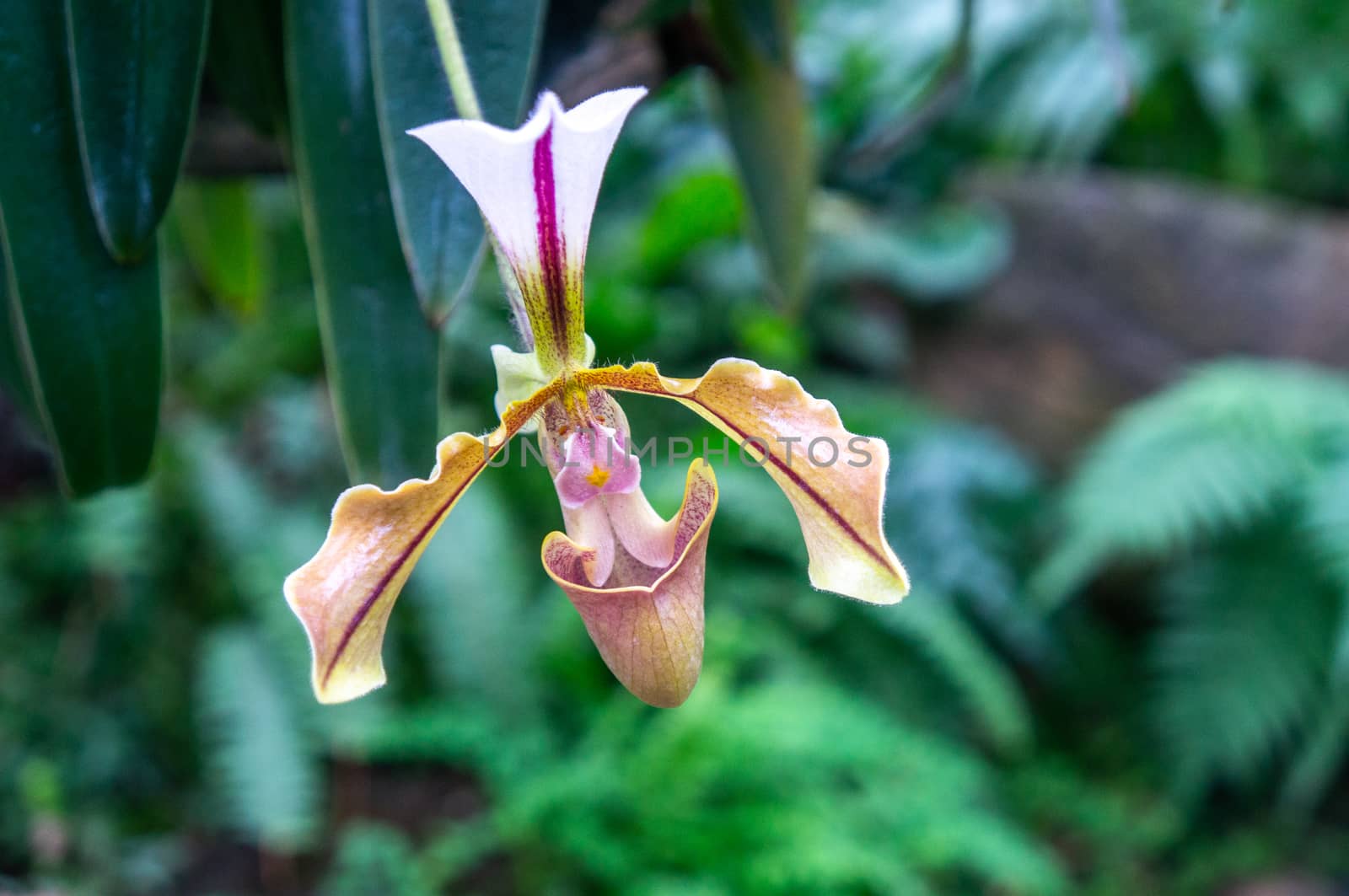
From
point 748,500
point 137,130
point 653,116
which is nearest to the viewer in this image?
point 137,130

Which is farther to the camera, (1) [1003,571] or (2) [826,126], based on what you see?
(2) [826,126]

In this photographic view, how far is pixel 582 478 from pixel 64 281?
8.9 inches

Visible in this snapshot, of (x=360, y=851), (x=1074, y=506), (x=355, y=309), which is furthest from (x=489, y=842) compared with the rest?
(x=1074, y=506)

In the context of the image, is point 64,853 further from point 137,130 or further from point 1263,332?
point 1263,332

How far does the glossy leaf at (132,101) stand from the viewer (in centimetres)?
38

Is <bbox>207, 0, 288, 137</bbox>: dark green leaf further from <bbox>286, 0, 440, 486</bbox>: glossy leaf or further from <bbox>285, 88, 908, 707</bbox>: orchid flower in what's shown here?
<bbox>285, 88, 908, 707</bbox>: orchid flower

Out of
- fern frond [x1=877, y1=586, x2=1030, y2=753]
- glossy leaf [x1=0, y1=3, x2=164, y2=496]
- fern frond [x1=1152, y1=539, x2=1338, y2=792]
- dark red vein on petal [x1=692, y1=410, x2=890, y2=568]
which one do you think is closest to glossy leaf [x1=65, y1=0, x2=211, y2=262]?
glossy leaf [x1=0, y1=3, x2=164, y2=496]

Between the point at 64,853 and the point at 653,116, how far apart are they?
174cm

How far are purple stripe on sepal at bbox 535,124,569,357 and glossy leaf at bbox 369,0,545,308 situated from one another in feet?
0.14

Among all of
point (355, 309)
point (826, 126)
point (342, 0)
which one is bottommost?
point (826, 126)

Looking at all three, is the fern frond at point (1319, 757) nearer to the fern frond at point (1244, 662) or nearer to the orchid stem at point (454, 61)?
the fern frond at point (1244, 662)

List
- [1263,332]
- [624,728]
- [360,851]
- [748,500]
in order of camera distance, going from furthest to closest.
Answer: [1263,332]
[748,500]
[624,728]
[360,851]

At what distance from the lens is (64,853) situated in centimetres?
129

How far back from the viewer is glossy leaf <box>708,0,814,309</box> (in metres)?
0.68
